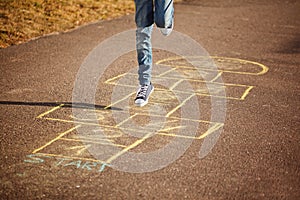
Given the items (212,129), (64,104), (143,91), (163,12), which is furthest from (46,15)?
(212,129)

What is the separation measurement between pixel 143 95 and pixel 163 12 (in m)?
0.91

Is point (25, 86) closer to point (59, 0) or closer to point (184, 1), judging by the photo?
point (59, 0)

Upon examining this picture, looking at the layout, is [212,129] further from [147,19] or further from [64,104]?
[64,104]

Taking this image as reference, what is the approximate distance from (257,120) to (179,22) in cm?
597

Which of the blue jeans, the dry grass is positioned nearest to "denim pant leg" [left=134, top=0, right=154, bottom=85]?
the blue jeans

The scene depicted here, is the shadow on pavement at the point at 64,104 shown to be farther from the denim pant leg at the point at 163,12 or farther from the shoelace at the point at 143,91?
the denim pant leg at the point at 163,12

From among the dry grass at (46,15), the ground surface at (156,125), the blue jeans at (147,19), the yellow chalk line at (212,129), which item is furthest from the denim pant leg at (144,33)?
the dry grass at (46,15)

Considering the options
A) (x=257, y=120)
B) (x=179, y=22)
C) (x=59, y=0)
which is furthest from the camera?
(x=59, y=0)

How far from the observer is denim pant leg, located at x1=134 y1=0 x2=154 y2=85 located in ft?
19.2

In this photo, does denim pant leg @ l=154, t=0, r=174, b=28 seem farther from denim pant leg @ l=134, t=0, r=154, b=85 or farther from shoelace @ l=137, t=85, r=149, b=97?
shoelace @ l=137, t=85, r=149, b=97

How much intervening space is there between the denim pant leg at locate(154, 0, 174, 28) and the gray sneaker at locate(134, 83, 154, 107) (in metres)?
0.70

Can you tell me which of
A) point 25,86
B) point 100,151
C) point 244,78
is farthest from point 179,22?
point 100,151

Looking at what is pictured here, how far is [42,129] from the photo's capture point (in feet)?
17.5

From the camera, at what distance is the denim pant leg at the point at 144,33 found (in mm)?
5859
